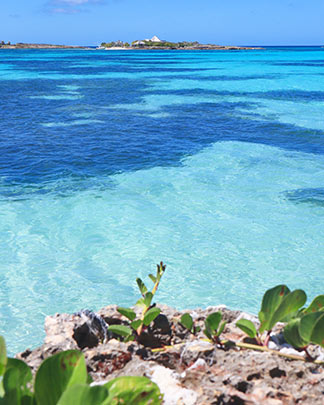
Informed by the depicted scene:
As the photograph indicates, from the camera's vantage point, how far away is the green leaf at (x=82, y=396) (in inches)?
39.8

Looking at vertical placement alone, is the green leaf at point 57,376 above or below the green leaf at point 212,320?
above

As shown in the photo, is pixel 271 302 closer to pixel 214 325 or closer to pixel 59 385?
pixel 214 325

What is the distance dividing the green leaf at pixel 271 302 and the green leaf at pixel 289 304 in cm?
4

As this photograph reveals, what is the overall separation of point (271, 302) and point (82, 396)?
114 cm

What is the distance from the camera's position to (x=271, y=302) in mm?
1906

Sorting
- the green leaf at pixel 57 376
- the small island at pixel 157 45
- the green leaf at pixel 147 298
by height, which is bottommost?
the green leaf at pixel 147 298

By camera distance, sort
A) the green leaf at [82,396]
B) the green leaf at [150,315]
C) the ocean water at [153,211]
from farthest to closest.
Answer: the ocean water at [153,211], the green leaf at [150,315], the green leaf at [82,396]

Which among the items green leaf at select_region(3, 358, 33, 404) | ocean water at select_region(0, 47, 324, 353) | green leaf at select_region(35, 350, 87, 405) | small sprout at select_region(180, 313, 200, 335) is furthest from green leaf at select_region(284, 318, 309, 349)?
ocean water at select_region(0, 47, 324, 353)

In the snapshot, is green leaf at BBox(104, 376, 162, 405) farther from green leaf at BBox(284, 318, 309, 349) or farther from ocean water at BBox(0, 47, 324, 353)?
ocean water at BBox(0, 47, 324, 353)

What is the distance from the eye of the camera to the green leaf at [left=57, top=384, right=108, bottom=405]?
1.01 m

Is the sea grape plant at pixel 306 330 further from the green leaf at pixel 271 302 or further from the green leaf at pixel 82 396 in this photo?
the green leaf at pixel 82 396

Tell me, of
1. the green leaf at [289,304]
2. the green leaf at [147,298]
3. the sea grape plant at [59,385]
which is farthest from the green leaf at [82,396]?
the green leaf at [147,298]

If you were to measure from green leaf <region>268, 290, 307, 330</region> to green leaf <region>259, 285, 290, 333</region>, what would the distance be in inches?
1.6

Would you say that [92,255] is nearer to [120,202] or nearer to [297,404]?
[120,202]
